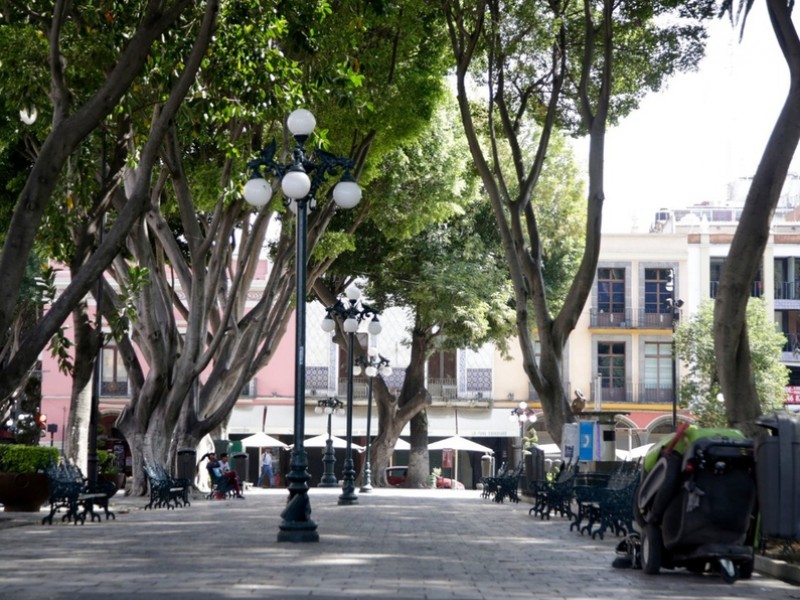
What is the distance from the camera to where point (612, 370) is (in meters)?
59.2

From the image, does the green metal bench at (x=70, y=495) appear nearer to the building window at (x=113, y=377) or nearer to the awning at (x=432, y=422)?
the building window at (x=113, y=377)

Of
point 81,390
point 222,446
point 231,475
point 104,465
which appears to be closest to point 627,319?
point 222,446

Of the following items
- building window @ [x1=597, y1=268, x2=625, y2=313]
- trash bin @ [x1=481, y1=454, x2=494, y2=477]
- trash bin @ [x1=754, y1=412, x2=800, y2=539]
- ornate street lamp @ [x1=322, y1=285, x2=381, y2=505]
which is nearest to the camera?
trash bin @ [x1=754, y1=412, x2=800, y2=539]

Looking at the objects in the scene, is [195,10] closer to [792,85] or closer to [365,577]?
[792,85]

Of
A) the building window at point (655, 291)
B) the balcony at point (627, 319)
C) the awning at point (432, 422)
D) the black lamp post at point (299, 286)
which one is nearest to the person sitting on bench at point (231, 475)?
the black lamp post at point (299, 286)

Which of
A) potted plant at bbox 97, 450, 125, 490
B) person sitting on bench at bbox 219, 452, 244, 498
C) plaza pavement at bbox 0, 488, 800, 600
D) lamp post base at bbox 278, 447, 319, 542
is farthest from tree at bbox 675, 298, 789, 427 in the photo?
lamp post base at bbox 278, 447, 319, 542

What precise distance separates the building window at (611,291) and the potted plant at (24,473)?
1611 inches

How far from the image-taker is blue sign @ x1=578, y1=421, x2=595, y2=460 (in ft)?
81.2

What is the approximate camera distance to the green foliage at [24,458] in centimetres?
2050

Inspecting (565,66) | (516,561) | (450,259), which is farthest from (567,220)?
(516,561)

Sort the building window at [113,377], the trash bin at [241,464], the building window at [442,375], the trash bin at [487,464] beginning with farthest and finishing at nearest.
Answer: the building window at [442,375] < the building window at [113,377] < the trash bin at [487,464] < the trash bin at [241,464]

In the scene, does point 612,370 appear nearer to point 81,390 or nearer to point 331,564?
point 81,390

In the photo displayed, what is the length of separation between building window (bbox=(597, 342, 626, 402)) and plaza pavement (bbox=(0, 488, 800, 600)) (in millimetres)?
38331

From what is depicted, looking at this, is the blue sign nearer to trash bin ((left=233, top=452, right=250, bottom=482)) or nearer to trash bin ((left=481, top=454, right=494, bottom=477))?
trash bin ((left=233, top=452, right=250, bottom=482))
